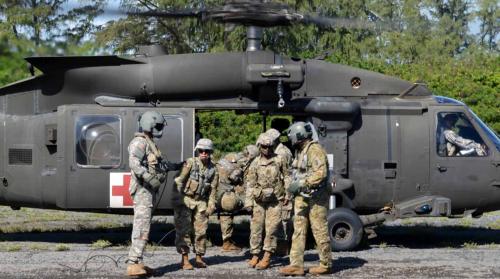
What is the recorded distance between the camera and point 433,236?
13.7 meters

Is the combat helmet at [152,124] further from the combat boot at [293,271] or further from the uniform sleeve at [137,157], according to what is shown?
the combat boot at [293,271]

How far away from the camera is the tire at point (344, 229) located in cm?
1162

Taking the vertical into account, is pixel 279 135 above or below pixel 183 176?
above

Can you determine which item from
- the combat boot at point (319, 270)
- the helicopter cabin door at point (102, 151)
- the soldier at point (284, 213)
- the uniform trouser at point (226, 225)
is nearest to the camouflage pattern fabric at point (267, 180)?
the soldier at point (284, 213)

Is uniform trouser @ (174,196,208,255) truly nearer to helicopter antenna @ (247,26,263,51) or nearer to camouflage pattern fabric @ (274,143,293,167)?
camouflage pattern fabric @ (274,143,293,167)

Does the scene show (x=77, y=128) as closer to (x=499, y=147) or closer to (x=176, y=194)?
(x=176, y=194)

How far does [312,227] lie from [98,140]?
142 inches

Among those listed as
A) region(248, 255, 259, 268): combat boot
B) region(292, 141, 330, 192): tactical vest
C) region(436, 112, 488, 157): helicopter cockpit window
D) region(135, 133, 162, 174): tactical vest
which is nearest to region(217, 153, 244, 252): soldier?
region(248, 255, 259, 268): combat boot

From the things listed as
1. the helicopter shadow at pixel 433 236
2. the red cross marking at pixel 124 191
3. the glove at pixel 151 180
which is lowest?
the helicopter shadow at pixel 433 236

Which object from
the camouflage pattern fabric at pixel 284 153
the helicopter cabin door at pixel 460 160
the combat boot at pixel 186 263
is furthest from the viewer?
the helicopter cabin door at pixel 460 160

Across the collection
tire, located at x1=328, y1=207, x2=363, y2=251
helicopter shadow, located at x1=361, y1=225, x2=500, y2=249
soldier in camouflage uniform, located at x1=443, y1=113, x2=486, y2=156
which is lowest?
helicopter shadow, located at x1=361, y1=225, x2=500, y2=249

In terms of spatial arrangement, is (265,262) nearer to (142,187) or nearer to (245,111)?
(142,187)

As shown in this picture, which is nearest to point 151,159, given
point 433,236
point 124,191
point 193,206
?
point 193,206

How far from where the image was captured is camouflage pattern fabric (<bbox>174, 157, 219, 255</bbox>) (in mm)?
9930
